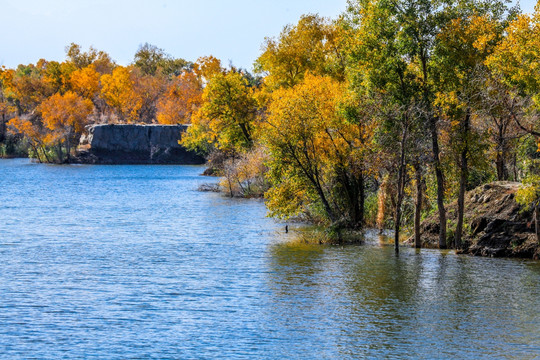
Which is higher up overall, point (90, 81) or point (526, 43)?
point (90, 81)

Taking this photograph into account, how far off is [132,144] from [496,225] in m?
100

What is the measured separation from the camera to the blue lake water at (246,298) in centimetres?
2041

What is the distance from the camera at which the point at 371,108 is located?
33.4 meters

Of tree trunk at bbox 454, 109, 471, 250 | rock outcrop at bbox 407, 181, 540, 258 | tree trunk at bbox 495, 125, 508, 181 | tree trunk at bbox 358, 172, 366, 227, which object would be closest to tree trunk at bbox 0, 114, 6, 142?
tree trunk at bbox 358, 172, 366, 227

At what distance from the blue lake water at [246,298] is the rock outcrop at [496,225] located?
120 cm

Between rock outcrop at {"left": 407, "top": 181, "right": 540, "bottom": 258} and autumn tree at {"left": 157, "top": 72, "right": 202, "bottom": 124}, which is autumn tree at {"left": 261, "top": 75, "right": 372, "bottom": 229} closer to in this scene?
rock outcrop at {"left": 407, "top": 181, "right": 540, "bottom": 258}

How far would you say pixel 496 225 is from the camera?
110 ft

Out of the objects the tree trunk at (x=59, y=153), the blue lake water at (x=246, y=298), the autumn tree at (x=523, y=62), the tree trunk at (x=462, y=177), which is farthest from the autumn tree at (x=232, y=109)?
the tree trunk at (x=59, y=153)

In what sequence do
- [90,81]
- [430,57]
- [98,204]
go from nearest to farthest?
1. [430,57]
2. [98,204]
3. [90,81]

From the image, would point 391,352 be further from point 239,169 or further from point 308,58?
point 308,58

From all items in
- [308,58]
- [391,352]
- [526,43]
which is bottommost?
[391,352]

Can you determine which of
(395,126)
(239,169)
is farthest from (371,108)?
(239,169)

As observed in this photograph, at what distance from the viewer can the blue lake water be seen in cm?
2041

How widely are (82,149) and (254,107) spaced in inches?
2711
